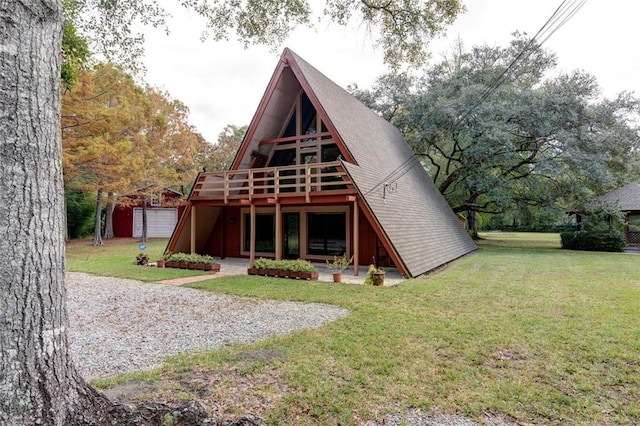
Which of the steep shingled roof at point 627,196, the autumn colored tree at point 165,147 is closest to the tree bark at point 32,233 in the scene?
the autumn colored tree at point 165,147

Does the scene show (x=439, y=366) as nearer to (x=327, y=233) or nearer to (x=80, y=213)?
(x=327, y=233)

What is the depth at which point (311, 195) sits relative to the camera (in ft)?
33.3

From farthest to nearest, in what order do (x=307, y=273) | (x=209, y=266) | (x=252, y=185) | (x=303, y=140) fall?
(x=303, y=140), (x=252, y=185), (x=209, y=266), (x=307, y=273)

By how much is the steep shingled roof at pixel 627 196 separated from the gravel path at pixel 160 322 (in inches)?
803

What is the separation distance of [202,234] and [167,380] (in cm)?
1109

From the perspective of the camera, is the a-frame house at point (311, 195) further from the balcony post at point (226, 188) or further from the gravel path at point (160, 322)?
the gravel path at point (160, 322)

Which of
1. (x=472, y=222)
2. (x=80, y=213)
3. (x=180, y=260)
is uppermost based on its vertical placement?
(x=80, y=213)

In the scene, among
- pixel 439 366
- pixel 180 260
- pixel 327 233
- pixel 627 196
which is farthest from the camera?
pixel 627 196

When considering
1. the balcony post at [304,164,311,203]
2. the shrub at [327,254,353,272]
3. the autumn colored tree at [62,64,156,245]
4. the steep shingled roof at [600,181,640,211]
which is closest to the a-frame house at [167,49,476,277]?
the balcony post at [304,164,311,203]

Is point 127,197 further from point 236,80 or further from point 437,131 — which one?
point 437,131

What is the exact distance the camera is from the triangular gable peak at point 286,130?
39.0 feet

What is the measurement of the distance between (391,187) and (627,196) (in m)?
17.1

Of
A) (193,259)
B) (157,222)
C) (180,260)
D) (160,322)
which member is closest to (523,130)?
(193,259)

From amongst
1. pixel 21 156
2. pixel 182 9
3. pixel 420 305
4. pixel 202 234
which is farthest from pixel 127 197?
pixel 21 156
